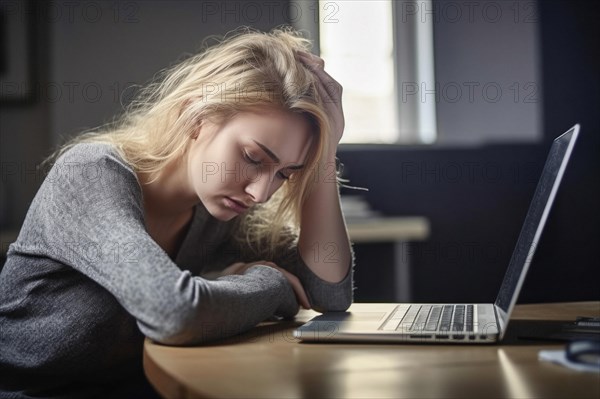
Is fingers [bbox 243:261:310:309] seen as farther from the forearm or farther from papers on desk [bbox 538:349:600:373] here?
papers on desk [bbox 538:349:600:373]

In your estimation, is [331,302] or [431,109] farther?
[431,109]

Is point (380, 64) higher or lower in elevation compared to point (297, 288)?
higher

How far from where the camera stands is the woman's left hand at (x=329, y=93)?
148 centimetres

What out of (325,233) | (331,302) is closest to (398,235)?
(325,233)

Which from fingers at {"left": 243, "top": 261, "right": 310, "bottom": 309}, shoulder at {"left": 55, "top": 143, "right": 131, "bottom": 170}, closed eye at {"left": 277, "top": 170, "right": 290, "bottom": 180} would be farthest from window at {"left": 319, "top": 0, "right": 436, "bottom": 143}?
shoulder at {"left": 55, "top": 143, "right": 131, "bottom": 170}

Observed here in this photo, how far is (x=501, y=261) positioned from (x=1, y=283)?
7.51 feet

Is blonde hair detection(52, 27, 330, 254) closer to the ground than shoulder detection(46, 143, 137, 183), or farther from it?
farther from it

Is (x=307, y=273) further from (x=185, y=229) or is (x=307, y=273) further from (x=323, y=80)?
(x=323, y=80)

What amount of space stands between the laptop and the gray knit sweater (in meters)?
0.12

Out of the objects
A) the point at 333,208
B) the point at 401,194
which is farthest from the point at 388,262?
the point at 333,208

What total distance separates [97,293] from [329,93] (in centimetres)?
60

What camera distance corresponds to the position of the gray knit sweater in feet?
3.20

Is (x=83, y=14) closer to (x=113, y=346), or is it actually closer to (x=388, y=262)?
(x=388, y=262)

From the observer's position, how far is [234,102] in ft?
4.49
